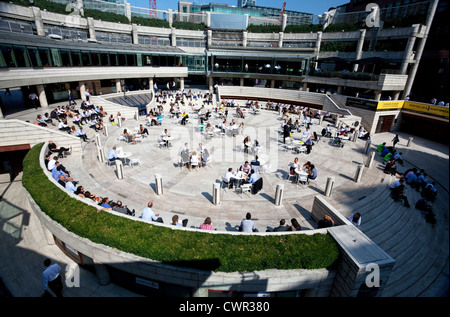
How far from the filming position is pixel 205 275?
7.20 meters

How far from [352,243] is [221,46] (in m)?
48.2

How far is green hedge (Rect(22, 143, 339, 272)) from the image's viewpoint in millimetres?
7324

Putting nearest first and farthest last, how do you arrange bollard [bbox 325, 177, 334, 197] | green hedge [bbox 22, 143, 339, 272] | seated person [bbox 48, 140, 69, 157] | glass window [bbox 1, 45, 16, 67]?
1. green hedge [bbox 22, 143, 339, 272]
2. bollard [bbox 325, 177, 334, 197]
3. seated person [bbox 48, 140, 69, 157]
4. glass window [bbox 1, 45, 16, 67]

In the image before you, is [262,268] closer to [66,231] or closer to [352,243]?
[352,243]

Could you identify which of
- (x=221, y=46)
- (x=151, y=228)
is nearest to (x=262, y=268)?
(x=151, y=228)

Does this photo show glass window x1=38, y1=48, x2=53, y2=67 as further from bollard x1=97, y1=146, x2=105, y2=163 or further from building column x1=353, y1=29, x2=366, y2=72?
building column x1=353, y1=29, x2=366, y2=72

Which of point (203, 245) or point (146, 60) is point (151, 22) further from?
point (203, 245)

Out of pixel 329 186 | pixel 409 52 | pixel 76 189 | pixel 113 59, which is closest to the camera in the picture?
pixel 76 189

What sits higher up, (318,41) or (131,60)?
(318,41)

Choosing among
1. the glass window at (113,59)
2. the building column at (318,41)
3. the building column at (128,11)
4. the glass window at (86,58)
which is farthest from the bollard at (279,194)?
the building column at (128,11)

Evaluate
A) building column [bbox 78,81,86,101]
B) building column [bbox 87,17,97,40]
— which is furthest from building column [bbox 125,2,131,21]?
building column [bbox 78,81,86,101]

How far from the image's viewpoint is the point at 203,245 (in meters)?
7.71

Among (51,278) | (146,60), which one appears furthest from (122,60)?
(51,278)

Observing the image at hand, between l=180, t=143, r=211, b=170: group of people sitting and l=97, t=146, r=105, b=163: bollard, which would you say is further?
l=97, t=146, r=105, b=163: bollard
